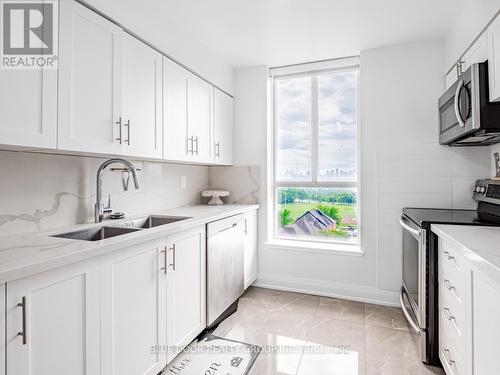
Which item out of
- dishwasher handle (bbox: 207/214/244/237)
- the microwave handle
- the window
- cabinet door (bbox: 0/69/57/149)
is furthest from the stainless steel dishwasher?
the microwave handle

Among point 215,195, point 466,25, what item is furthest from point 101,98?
point 466,25

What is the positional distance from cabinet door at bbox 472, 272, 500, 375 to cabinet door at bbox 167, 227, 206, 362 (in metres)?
1.49

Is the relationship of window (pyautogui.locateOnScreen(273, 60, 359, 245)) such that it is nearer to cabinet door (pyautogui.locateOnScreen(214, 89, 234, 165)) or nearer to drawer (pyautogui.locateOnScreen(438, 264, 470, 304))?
cabinet door (pyautogui.locateOnScreen(214, 89, 234, 165))

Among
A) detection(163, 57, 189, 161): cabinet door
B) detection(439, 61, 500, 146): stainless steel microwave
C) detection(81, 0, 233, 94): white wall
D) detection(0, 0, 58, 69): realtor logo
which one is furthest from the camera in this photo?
detection(163, 57, 189, 161): cabinet door

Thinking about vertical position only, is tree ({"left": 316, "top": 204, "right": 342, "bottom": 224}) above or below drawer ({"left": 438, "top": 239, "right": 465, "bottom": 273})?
above

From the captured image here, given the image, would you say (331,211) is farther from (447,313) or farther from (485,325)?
(485,325)

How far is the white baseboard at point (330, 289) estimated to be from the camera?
8.67 ft

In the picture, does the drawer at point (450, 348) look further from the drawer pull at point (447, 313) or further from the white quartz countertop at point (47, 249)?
the white quartz countertop at point (47, 249)

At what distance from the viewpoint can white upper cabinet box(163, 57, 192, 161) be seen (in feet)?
6.80

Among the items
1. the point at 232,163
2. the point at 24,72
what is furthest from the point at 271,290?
the point at 24,72

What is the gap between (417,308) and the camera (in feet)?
6.13

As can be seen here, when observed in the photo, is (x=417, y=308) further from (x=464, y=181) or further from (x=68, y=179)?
(x=68, y=179)

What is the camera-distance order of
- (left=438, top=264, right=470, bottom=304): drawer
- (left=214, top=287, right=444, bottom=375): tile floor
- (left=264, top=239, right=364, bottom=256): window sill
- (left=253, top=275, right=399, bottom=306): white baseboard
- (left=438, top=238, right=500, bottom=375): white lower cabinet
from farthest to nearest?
(left=264, top=239, right=364, bottom=256): window sill < (left=253, top=275, right=399, bottom=306): white baseboard < (left=214, top=287, right=444, bottom=375): tile floor < (left=438, top=264, right=470, bottom=304): drawer < (left=438, top=238, right=500, bottom=375): white lower cabinet

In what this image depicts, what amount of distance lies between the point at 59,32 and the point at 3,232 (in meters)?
0.99
